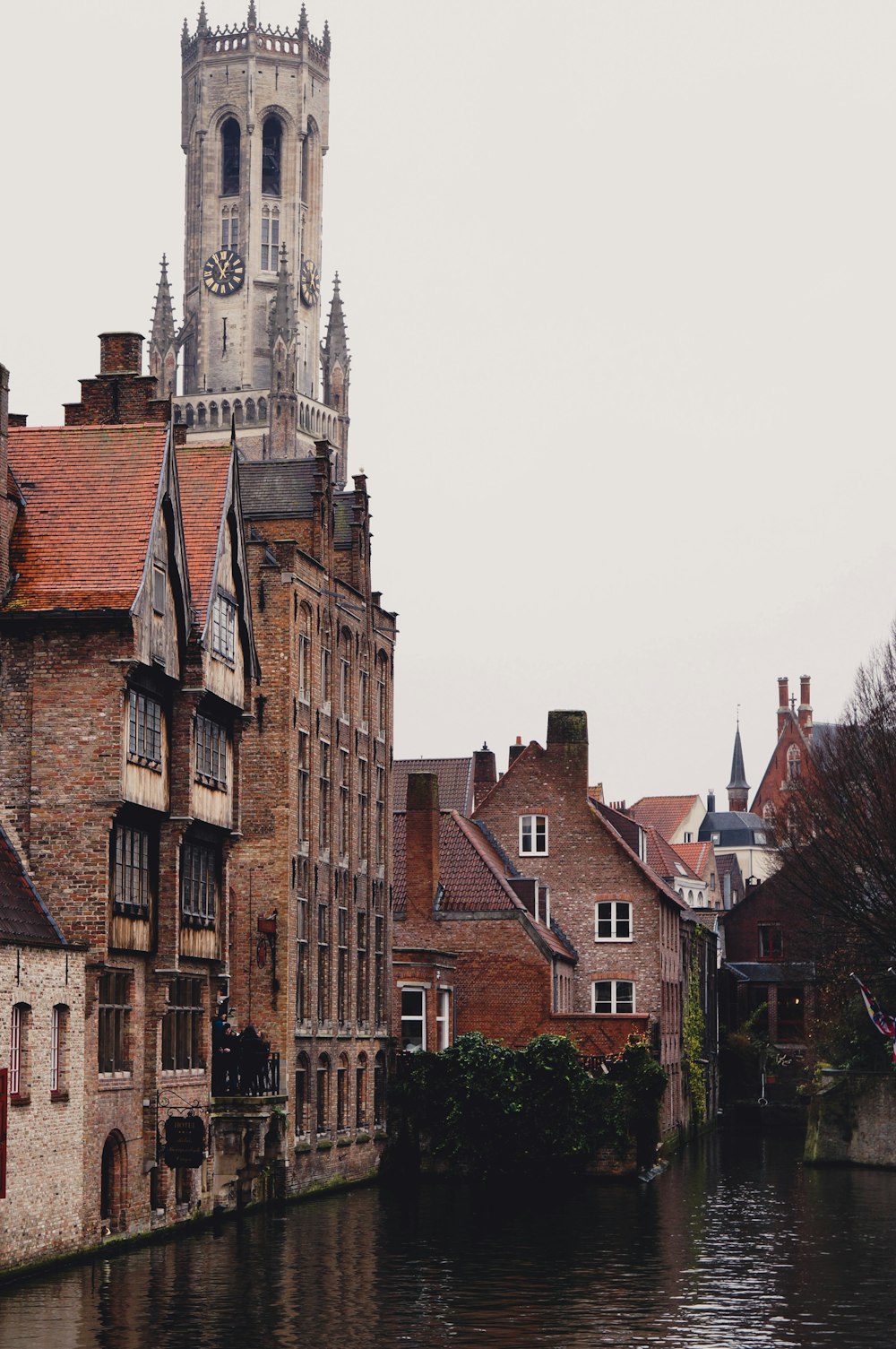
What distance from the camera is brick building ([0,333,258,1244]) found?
120 feet

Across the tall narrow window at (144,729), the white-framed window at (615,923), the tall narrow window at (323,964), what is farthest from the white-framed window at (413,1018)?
the tall narrow window at (144,729)

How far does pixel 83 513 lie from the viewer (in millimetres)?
38812

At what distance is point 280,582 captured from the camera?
165 feet

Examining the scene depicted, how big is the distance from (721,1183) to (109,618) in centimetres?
2806

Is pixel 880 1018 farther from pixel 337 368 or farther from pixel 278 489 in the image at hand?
pixel 337 368

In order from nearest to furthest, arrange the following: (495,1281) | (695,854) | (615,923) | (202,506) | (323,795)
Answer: (495,1281)
(202,506)
(323,795)
(615,923)
(695,854)

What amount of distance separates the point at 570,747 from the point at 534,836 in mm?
3232

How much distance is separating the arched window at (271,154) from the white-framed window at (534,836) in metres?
103

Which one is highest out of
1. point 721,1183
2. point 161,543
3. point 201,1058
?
point 161,543

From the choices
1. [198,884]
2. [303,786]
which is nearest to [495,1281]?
[198,884]

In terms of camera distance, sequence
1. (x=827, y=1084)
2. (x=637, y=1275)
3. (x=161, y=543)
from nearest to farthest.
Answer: (x=637, y=1275) < (x=161, y=543) < (x=827, y=1084)

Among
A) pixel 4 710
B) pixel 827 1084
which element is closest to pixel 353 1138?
pixel 827 1084

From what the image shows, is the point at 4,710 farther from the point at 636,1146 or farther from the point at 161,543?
the point at 636,1146

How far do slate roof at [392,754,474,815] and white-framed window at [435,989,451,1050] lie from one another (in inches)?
854
